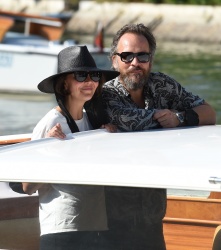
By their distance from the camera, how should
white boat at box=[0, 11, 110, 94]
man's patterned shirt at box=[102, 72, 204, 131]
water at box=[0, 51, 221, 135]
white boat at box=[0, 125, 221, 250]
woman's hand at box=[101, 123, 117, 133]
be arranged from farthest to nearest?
→ 1. white boat at box=[0, 11, 110, 94]
2. water at box=[0, 51, 221, 135]
3. man's patterned shirt at box=[102, 72, 204, 131]
4. woman's hand at box=[101, 123, 117, 133]
5. white boat at box=[0, 125, 221, 250]

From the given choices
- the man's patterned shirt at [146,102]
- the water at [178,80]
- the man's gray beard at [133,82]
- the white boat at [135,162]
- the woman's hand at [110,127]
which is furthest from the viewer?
the water at [178,80]

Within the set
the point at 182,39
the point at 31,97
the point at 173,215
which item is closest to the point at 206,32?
the point at 182,39

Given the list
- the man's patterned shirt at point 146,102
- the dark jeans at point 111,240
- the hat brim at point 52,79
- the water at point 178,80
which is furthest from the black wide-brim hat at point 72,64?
the water at point 178,80

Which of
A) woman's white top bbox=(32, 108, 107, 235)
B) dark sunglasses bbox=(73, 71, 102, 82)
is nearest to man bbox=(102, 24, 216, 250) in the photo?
dark sunglasses bbox=(73, 71, 102, 82)

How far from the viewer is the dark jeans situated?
311 centimetres

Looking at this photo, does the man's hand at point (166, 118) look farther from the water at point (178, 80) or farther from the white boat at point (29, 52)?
the white boat at point (29, 52)

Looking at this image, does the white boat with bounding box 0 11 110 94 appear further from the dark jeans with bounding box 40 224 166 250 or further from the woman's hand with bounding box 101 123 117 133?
the dark jeans with bounding box 40 224 166 250

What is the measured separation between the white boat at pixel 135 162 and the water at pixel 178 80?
1113 cm

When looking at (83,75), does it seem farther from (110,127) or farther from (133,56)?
(133,56)

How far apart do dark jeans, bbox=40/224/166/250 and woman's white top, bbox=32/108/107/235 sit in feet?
0.07

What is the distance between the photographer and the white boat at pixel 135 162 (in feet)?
9.75

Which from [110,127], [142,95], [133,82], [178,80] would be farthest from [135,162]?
[178,80]

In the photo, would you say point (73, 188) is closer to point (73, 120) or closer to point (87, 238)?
point (87, 238)

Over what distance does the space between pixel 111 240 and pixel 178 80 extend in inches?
746
